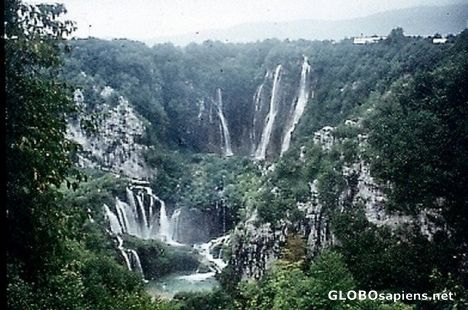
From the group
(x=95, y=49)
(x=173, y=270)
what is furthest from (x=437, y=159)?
(x=95, y=49)

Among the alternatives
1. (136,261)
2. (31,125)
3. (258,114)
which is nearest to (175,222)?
(136,261)

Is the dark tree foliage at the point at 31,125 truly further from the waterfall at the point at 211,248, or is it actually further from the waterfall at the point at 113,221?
the waterfall at the point at 113,221

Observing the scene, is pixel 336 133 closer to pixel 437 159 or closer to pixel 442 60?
pixel 442 60

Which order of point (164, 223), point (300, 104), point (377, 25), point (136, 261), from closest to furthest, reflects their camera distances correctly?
point (377, 25)
point (136, 261)
point (164, 223)
point (300, 104)

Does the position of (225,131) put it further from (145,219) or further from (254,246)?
(254,246)

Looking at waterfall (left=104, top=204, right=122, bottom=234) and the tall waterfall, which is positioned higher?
the tall waterfall

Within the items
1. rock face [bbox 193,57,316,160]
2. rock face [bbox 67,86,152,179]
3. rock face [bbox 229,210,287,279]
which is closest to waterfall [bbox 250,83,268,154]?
rock face [bbox 193,57,316,160]

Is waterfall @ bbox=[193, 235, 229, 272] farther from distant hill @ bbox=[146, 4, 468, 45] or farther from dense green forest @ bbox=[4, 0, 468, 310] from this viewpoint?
distant hill @ bbox=[146, 4, 468, 45]
